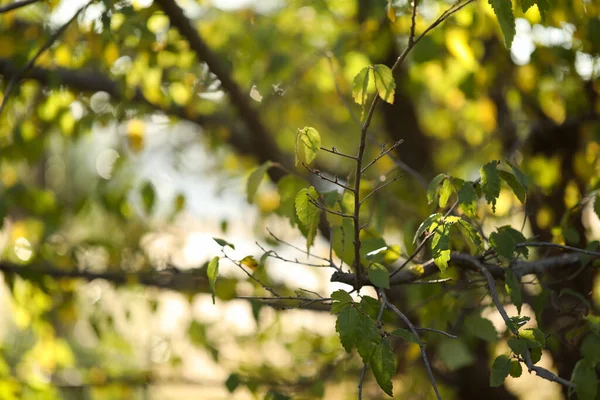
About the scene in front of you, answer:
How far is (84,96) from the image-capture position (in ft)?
7.07

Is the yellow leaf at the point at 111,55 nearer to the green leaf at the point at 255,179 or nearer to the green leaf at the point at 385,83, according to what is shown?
→ the green leaf at the point at 255,179

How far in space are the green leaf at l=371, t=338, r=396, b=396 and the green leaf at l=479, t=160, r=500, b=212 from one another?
24 centimetres

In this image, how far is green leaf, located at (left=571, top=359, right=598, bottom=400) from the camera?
0.96 meters

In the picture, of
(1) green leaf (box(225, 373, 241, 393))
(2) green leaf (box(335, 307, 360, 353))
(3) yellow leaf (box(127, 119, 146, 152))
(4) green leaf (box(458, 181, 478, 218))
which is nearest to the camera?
(2) green leaf (box(335, 307, 360, 353))

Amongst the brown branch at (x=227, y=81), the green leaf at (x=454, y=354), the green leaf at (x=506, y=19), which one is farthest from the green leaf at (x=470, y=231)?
the brown branch at (x=227, y=81)

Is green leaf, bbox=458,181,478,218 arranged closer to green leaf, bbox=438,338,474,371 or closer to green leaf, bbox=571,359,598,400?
green leaf, bbox=571,359,598,400

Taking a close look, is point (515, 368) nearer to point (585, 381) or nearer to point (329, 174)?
point (585, 381)

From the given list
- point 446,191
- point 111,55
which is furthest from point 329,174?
point 446,191

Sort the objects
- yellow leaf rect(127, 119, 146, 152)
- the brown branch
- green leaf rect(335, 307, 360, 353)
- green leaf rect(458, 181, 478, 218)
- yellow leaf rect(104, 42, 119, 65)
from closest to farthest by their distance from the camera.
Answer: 1. green leaf rect(335, 307, 360, 353)
2. green leaf rect(458, 181, 478, 218)
3. the brown branch
4. yellow leaf rect(104, 42, 119, 65)
5. yellow leaf rect(127, 119, 146, 152)

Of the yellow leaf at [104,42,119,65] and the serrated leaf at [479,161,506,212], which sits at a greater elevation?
the serrated leaf at [479,161,506,212]

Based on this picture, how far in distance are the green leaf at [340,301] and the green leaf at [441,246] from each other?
0.42ft

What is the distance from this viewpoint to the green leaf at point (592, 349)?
988 mm

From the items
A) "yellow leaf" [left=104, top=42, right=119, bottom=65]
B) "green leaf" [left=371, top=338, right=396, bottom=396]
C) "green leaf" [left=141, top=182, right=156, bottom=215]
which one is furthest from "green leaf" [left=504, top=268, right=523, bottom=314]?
"yellow leaf" [left=104, top=42, right=119, bottom=65]

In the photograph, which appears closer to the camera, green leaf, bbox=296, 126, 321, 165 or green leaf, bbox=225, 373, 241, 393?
green leaf, bbox=296, 126, 321, 165
